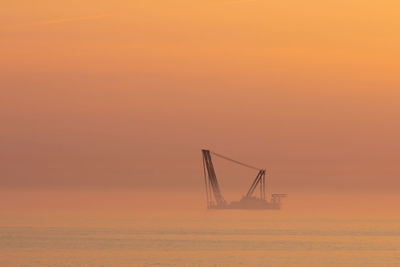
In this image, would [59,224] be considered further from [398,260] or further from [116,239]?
[398,260]

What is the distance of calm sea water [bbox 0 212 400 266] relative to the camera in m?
119

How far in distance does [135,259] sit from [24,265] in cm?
1336

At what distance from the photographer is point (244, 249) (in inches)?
5290

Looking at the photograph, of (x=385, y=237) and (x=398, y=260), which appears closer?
(x=398, y=260)

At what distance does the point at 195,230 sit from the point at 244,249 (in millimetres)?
41223

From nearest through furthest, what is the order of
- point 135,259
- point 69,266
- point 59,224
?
1. point 69,266
2. point 135,259
3. point 59,224

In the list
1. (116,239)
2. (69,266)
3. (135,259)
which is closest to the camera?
(69,266)

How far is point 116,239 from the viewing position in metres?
151

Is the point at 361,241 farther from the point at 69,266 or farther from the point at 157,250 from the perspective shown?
the point at 69,266

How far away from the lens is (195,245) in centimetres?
14038

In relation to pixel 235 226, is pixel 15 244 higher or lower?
lower

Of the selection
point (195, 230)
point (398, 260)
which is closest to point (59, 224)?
point (195, 230)

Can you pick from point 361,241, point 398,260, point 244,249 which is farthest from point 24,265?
point 361,241

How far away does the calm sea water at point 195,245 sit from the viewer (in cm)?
11856
